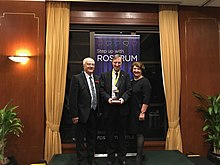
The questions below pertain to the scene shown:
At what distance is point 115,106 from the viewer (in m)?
3.02

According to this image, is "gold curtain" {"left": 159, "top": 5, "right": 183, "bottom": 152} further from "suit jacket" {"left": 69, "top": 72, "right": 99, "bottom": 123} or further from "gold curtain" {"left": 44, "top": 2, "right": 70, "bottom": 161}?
"gold curtain" {"left": 44, "top": 2, "right": 70, "bottom": 161}

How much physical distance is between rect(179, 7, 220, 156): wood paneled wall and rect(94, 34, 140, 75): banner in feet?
3.17

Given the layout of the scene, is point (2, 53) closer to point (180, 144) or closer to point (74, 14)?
point (74, 14)

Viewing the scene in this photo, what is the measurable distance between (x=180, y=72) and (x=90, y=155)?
2.35m

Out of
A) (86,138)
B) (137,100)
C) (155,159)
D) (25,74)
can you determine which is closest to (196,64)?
(137,100)

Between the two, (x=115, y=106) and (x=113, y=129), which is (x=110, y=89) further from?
(x=113, y=129)

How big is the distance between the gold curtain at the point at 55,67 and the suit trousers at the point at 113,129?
1.15 m

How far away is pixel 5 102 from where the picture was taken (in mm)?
3711

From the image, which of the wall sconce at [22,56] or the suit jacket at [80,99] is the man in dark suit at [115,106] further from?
the wall sconce at [22,56]

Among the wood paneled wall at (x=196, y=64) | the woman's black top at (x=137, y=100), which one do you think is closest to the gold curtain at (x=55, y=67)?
the woman's black top at (x=137, y=100)

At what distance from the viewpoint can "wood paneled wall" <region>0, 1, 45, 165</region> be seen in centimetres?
370

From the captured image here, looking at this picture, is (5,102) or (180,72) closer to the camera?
(5,102)

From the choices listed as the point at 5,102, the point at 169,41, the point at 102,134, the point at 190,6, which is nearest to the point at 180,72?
the point at 169,41

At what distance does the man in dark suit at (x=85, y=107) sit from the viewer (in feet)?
9.43
